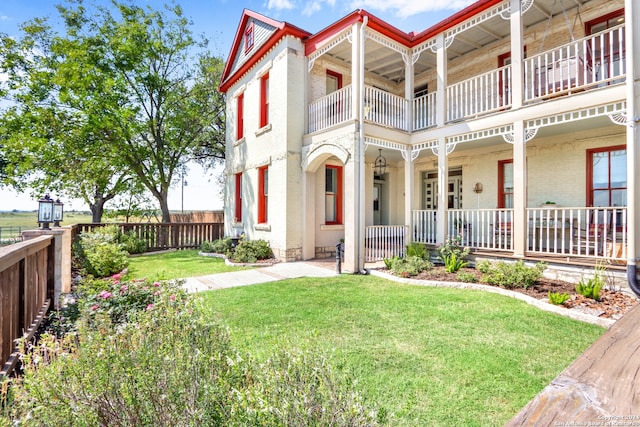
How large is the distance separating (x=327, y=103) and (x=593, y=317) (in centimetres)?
810

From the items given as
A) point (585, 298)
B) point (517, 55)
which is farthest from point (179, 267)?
point (517, 55)

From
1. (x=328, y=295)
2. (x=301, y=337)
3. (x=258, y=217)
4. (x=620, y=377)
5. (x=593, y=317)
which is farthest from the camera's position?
(x=258, y=217)

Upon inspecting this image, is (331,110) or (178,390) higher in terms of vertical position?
(331,110)

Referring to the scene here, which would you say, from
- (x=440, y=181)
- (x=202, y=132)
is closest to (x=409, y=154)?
(x=440, y=181)

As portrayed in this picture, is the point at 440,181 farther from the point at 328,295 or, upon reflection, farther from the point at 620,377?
the point at 620,377

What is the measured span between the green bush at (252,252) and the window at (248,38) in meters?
7.69

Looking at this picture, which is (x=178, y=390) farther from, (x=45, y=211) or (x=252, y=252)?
(x=252, y=252)

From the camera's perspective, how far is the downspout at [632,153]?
5411mm

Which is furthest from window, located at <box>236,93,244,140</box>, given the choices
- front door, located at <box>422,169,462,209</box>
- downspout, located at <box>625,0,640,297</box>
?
downspout, located at <box>625,0,640,297</box>

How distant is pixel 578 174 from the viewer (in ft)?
27.3

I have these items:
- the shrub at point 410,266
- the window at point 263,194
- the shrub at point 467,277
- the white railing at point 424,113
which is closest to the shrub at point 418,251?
the shrub at point 410,266

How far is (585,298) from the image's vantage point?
5.22 m

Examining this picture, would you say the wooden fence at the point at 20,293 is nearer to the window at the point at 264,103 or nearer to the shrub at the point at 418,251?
the shrub at the point at 418,251

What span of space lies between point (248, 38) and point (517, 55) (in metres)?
9.59
